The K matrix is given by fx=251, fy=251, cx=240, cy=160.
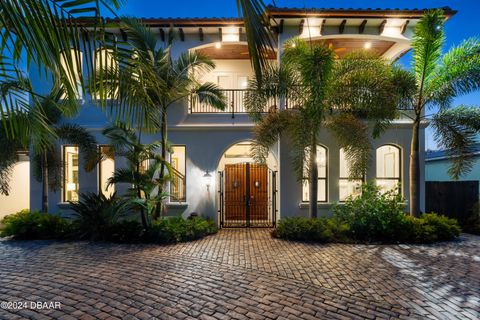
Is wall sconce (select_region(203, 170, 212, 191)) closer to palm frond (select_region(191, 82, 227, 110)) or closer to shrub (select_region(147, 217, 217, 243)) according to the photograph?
shrub (select_region(147, 217, 217, 243))

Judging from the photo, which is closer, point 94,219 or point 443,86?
point 443,86

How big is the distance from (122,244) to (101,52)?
689cm

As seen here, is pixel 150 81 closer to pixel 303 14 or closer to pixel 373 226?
pixel 373 226

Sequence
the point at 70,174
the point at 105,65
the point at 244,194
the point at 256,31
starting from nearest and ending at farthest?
1. the point at 256,31
2. the point at 105,65
3. the point at 70,174
4. the point at 244,194

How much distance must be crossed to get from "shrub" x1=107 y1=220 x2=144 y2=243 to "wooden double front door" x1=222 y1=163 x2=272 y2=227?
3699 mm

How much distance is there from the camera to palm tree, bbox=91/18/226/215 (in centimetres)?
246

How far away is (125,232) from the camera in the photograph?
26.0 ft

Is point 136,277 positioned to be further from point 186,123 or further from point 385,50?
point 385,50

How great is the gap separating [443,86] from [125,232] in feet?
35.8

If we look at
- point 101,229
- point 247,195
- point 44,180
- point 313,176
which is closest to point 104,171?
point 44,180

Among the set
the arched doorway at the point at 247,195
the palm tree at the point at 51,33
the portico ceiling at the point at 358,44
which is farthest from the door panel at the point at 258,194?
the palm tree at the point at 51,33

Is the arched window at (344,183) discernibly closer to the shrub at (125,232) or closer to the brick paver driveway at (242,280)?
the brick paver driveway at (242,280)

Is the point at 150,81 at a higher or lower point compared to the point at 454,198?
higher

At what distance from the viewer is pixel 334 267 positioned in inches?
225
